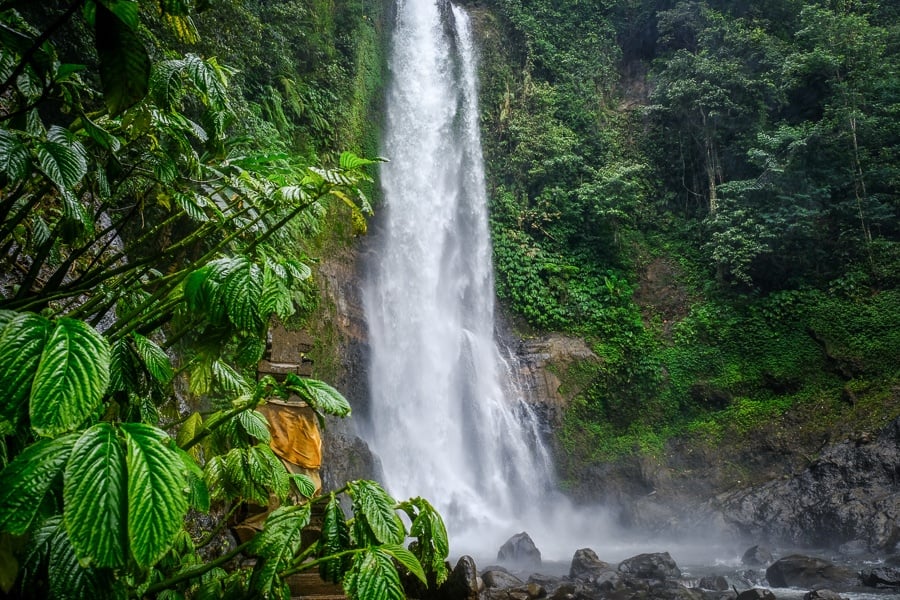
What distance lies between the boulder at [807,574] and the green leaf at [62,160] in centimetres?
921

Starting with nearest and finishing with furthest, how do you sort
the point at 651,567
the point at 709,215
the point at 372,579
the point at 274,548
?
the point at 372,579, the point at 274,548, the point at 651,567, the point at 709,215

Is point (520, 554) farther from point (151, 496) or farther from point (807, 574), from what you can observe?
point (151, 496)

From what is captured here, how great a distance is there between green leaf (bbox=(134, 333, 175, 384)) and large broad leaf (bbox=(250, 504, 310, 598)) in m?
0.46

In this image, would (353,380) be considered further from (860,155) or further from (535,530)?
(860,155)

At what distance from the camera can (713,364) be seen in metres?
13.0

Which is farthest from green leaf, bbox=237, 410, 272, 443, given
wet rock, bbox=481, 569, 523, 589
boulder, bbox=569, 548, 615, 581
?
boulder, bbox=569, 548, 615, 581

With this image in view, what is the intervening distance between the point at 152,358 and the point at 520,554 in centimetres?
901

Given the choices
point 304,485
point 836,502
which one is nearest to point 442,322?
point 836,502

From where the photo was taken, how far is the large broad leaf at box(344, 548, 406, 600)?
106cm

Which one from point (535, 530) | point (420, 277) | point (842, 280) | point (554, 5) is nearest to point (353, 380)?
point (420, 277)

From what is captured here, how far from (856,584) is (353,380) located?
8423 millimetres

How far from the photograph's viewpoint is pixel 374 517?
1.23 m

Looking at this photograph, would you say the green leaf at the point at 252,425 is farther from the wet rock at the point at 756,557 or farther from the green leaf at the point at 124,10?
the wet rock at the point at 756,557

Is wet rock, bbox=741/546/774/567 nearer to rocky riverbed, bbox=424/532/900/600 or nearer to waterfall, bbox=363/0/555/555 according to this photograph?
rocky riverbed, bbox=424/532/900/600
